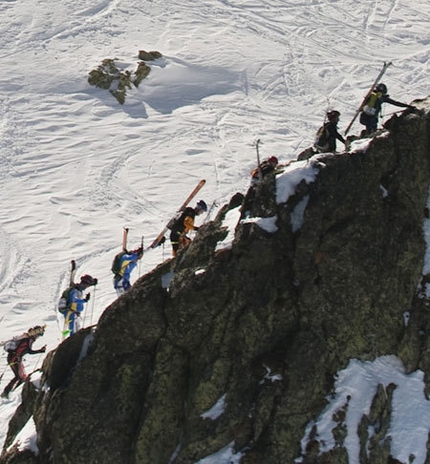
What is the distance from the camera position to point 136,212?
1065 inches

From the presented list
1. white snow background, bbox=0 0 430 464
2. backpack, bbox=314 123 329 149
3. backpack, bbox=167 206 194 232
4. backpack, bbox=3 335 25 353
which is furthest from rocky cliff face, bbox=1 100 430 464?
white snow background, bbox=0 0 430 464

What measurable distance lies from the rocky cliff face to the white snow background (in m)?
4.46

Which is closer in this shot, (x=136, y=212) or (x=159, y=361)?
(x=159, y=361)

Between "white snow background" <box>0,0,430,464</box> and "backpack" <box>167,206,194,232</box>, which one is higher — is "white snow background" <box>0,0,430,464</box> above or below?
below

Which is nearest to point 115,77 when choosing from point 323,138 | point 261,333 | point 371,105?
point 371,105

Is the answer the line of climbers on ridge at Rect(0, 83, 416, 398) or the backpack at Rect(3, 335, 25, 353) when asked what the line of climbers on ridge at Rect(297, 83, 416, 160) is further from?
the backpack at Rect(3, 335, 25, 353)

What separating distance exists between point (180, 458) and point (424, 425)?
3279 mm

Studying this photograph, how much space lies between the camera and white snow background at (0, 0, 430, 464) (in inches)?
961

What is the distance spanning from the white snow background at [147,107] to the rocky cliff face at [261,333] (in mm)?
A: 4465

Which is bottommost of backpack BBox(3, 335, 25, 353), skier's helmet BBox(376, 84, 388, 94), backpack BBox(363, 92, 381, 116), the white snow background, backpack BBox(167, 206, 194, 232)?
the white snow background

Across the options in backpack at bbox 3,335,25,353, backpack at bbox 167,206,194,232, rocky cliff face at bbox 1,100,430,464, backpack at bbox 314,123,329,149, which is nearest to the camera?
rocky cliff face at bbox 1,100,430,464

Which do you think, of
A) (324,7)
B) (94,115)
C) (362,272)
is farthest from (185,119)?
(362,272)

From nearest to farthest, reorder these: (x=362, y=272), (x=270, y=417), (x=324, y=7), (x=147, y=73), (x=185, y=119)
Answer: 1. (x=270, y=417)
2. (x=362, y=272)
3. (x=185, y=119)
4. (x=147, y=73)
5. (x=324, y=7)

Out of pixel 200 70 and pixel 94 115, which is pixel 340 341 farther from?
pixel 200 70
